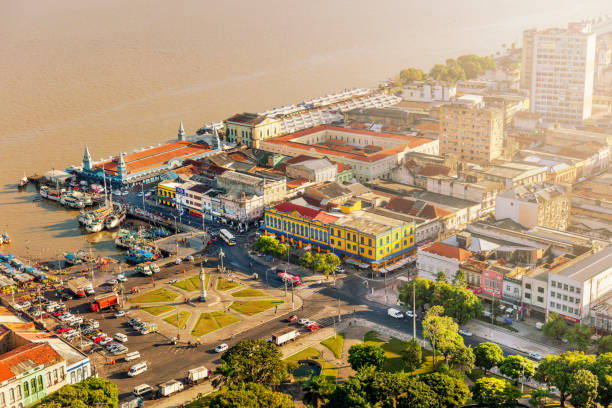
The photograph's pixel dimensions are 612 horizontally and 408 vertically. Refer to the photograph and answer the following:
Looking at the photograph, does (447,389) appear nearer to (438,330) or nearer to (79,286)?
(438,330)

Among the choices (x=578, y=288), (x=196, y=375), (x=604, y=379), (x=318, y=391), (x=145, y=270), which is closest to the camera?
(x=604, y=379)

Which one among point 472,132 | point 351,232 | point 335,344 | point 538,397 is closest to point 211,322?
point 335,344

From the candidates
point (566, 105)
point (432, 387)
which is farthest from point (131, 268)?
point (566, 105)

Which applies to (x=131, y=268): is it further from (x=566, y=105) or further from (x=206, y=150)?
(x=566, y=105)

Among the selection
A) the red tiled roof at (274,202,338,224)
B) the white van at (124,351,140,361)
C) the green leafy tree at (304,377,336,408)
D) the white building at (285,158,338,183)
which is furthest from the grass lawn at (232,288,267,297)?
the white building at (285,158,338,183)

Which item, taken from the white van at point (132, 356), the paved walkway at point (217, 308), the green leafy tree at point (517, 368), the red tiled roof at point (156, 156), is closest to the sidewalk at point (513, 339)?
the green leafy tree at point (517, 368)

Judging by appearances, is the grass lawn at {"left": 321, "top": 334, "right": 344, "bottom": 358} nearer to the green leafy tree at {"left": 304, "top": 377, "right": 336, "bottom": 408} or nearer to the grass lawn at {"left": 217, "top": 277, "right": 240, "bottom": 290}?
the green leafy tree at {"left": 304, "top": 377, "right": 336, "bottom": 408}

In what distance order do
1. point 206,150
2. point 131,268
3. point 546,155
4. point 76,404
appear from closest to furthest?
point 76,404 → point 131,268 → point 546,155 → point 206,150
